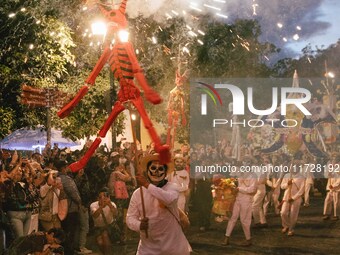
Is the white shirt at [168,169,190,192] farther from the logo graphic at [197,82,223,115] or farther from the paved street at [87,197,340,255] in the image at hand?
the logo graphic at [197,82,223,115]

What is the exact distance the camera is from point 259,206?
15.1 meters

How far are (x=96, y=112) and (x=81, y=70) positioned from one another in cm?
117

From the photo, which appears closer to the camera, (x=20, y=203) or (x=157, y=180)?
(x=157, y=180)

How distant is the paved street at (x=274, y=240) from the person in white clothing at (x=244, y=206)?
264 mm

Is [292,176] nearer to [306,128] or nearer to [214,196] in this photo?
[214,196]

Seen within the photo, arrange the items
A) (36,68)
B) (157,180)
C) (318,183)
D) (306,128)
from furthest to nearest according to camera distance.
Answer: (318,183) < (306,128) < (36,68) < (157,180)

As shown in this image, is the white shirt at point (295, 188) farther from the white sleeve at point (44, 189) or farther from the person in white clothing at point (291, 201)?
the white sleeve at point (44, 189)

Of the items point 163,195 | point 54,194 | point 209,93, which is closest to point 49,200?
point 54,194

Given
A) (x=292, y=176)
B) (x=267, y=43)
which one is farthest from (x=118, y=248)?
(x=267, y=43)

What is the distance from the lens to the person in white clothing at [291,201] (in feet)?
45.1

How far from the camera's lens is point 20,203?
9.87 metres

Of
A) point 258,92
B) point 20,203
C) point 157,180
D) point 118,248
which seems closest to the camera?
point 157,180

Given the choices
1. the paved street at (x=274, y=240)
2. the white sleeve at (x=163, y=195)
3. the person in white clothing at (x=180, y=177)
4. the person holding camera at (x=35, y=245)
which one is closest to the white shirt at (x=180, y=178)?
the person in white clothing at (x=180, y=177)

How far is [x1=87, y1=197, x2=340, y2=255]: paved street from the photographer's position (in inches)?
481
